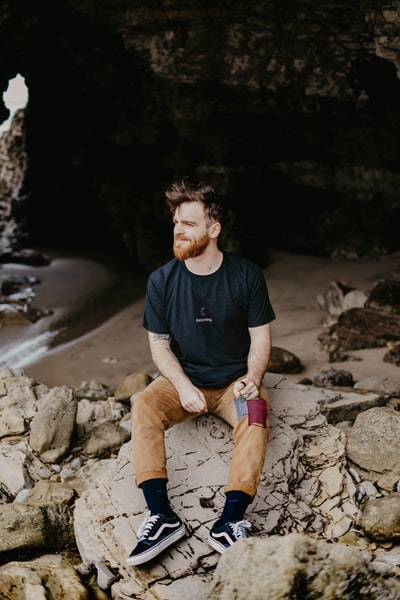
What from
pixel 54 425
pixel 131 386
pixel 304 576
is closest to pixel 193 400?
pixel 304 576

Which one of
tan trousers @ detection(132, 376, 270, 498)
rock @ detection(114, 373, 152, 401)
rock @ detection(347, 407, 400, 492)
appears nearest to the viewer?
tan trousers @ detection(132, 376, 270, 498)

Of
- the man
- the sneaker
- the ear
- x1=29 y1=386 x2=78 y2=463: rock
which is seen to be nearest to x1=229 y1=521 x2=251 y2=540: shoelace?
the sneaker

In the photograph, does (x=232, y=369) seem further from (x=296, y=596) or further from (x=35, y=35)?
(x=35, y=35)

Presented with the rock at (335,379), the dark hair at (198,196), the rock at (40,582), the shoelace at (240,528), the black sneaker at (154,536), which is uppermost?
the dark hair at (198,196)

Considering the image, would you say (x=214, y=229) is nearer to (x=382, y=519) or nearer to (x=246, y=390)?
(x=246, y=390)

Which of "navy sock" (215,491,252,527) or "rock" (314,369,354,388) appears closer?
"navy sock" (215,491,252,527)

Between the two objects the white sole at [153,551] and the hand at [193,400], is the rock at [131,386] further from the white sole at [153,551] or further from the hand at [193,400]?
the white sole at [153,551]

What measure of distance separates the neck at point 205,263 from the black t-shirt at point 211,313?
27 mm

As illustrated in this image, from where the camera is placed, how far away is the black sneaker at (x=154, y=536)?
266 centimetres

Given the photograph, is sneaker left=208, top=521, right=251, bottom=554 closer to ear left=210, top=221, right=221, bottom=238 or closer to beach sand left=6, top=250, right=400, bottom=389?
ear left=210, top=221, right=221, bottom=238

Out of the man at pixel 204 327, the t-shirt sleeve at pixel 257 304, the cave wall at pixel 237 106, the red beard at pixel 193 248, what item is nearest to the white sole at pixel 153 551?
the man at pixel 204 327

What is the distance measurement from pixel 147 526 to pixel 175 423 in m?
0.68

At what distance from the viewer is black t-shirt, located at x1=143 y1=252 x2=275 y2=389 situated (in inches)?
128

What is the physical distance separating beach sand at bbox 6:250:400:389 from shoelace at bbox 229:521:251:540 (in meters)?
3.02
